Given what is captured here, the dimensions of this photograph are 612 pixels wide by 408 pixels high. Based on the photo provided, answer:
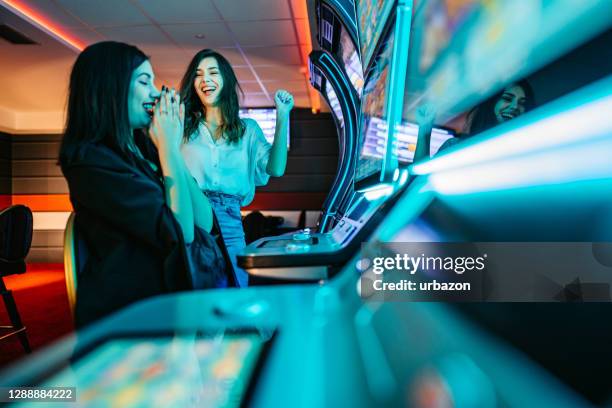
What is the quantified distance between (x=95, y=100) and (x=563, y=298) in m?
0.86

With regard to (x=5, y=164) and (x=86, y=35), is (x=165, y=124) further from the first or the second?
(x=5, y=164)

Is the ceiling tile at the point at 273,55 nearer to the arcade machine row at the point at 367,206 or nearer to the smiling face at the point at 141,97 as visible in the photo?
the arcade machine row at the point at 367,206

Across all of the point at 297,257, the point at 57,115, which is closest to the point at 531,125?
the point at 297,257

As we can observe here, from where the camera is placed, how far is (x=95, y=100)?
2.44 feet

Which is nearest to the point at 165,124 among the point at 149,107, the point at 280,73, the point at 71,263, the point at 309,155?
the point at 149,107

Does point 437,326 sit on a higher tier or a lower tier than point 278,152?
lower

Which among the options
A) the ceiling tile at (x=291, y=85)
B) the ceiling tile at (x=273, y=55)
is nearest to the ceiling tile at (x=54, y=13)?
the ceiling tile at (x=273, y=55)

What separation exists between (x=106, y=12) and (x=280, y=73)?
74.1 inches

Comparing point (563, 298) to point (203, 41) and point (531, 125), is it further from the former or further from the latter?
point (203, 41)

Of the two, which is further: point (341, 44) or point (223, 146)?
point (341, 44)

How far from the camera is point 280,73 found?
4414mm

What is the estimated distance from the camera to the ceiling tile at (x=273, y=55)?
3793 millimetres

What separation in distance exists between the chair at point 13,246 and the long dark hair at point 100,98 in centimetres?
191

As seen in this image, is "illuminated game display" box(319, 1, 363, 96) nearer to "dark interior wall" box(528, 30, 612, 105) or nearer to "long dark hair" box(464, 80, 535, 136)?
"long dark hair" box(464, 80, 535, 136)
